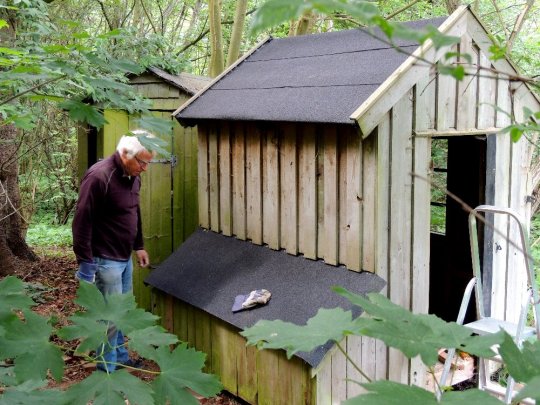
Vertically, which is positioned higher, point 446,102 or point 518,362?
point 446,102

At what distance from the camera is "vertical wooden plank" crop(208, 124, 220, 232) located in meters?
5.38

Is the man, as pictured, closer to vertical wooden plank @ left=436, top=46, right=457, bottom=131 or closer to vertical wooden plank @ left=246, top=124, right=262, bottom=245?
vertical wooden plank @ left=246, top=124, right=262, bottom=245

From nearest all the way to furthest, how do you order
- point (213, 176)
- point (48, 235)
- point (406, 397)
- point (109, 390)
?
point (406, 397)
point (109, 390)
point (213, 176)
point (48, 235)

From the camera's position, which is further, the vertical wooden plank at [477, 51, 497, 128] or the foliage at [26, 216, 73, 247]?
the foliage at [26, 216, 73, 247]

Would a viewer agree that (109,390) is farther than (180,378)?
No

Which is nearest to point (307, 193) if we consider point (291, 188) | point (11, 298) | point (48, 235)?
point (291, 188)

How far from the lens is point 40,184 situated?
1285 centimetres

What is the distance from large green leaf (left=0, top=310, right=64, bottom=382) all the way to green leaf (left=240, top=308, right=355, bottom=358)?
0.63m

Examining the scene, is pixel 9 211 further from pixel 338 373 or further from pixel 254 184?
pixel 338 373

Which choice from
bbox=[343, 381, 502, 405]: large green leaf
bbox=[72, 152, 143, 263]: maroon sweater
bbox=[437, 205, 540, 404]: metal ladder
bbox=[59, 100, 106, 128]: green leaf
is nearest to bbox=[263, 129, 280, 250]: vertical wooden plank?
bbox=[72, 152, 143, 263]: maroon sweater

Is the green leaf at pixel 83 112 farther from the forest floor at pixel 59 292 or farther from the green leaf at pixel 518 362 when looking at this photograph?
the forest floor at pixel 59 292

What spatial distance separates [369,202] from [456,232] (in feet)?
8.80

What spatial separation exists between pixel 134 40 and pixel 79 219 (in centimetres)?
349

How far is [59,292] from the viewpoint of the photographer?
734cm
